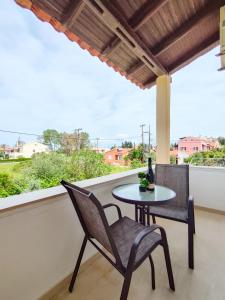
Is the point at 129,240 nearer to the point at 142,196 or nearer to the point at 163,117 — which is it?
the point at 142,196

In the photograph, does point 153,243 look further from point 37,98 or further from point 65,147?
point 37,98

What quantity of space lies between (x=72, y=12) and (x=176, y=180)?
83.3 inches

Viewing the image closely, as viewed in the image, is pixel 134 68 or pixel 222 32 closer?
pixel 222 32

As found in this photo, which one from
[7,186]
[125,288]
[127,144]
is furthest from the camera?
[127,144]

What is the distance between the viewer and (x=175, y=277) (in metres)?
1.45

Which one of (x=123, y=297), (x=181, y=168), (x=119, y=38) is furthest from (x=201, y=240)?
(x=119, y=38)

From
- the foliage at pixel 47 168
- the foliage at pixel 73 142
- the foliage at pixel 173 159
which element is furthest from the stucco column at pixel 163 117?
the foliage at pixel 73 142

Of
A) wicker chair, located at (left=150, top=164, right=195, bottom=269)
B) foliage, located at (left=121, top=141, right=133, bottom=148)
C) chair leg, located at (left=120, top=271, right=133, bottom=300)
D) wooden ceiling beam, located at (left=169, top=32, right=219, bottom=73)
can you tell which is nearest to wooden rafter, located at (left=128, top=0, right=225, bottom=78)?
wooden ceiling beam, located at (left=169, top=32, right=219, bottom=73)

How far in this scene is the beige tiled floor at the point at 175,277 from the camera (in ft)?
4.19

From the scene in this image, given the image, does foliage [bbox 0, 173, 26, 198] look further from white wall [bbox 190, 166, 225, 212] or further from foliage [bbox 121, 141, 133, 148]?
foliage [bbox 121, 141, 133, 148]

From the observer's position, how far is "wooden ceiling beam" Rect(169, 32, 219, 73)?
2488 millimetres

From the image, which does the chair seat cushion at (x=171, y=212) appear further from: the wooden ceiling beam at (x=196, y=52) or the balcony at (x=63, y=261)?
the wooden ceiling beam at (x=196, y=52)

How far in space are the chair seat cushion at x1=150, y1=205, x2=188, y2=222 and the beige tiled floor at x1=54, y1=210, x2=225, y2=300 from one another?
0.39m

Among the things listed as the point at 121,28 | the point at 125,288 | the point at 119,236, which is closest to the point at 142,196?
the point at 119,236
